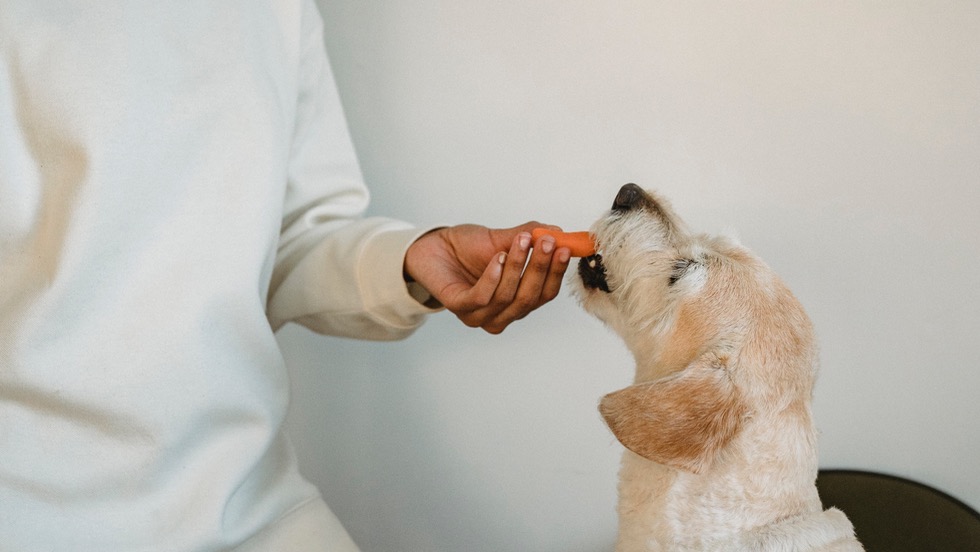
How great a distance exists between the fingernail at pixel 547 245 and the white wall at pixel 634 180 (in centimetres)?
57

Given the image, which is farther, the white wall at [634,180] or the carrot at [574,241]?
the white wall at [634,180]

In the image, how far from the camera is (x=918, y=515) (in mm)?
1736

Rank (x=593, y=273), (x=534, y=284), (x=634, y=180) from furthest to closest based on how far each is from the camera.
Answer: (x=634, y=180) → (x=593, y=273) → (x=534, y=284)

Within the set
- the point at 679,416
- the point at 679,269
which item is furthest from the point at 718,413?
the point at 679,269

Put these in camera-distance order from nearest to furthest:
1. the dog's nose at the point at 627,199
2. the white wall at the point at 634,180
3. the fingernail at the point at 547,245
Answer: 1. the fingernail at the point at 547,245
2. the dog's nose at the point at 627,199
3. the white wall at the point at 634,180

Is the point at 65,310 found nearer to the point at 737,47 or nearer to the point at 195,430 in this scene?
the point at 195,430

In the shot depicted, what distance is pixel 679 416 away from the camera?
101 cm

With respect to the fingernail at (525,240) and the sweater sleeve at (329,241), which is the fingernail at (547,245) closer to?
the fingernail at (525,240)

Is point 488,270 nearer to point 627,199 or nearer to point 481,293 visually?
point 481,293

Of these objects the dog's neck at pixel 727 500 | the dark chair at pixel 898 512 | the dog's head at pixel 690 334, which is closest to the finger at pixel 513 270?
the dog's head at pixel 690 334

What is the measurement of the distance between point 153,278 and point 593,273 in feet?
2.48

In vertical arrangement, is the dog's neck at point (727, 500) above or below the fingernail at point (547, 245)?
below

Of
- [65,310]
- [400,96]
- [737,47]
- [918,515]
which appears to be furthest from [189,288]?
[918,515]

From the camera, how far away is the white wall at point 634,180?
1.55 meters
